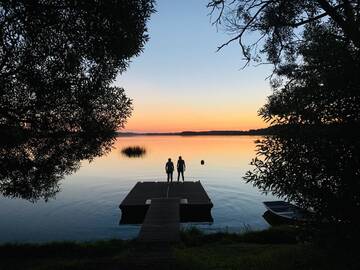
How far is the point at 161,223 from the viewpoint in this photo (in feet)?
73.2

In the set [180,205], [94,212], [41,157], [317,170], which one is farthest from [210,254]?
[94,212]

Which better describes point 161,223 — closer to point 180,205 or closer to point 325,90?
point 180,205

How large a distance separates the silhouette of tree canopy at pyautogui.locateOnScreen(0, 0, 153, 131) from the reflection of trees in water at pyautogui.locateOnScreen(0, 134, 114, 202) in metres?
0.75

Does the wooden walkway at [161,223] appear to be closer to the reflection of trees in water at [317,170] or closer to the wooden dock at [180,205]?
the wooden dock at [180,205]

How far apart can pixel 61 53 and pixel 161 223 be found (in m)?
12.4

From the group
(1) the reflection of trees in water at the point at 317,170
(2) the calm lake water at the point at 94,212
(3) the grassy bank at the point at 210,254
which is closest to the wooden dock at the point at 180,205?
(2) the calm lake water at the point at 94,212

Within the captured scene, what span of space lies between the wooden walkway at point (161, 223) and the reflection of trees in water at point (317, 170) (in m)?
9.82

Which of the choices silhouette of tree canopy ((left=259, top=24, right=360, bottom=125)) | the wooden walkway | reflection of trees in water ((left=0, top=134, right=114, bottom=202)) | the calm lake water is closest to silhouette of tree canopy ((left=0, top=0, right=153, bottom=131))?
reflection of trees in water ((left=0, top=134, right=114, bottom=202))

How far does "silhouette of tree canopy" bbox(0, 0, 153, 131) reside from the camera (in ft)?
38.4

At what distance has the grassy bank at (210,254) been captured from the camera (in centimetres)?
1141

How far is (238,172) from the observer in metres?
69.6

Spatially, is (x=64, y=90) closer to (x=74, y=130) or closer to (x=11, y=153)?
(x=74, y=130)

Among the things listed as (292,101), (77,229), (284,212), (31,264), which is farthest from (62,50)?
(284,212)

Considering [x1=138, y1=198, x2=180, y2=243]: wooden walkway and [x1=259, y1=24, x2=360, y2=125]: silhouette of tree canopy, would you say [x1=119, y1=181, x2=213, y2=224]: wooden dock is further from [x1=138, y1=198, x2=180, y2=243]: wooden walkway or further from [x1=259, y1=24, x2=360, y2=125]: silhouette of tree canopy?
[x1=259, y1=24, x2=360, y2=125]: silhouette of tree canopy
